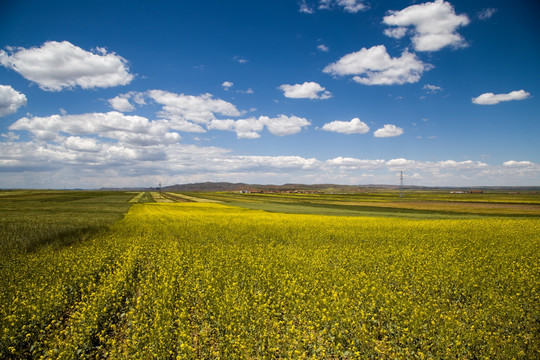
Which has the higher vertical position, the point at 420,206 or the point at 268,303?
the point at 268,303

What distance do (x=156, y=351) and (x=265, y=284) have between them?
15.3ft

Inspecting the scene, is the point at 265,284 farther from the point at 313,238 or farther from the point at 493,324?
the point at 313,238

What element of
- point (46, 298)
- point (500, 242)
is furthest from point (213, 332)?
point (500, 242)

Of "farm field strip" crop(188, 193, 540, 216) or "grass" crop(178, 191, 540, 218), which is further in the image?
"farm field strip" crop(188, 193, 540, 216)

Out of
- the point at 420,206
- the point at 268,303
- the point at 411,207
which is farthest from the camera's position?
the point at 420,206

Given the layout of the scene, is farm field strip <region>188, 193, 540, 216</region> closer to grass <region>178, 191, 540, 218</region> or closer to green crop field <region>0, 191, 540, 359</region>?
grass <region>178, 191, 540, 218</region>

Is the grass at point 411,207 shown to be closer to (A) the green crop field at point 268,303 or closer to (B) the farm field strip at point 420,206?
(B) the farm field strip at point 420,206

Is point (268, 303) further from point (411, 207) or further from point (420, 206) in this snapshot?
point (420, 206)

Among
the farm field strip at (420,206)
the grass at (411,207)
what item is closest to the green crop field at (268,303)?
the grass at (411,207)

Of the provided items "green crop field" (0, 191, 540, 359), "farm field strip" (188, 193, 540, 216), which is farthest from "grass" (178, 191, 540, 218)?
"green crop field" (0, 191, 540, 359)

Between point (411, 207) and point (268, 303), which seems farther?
point (411, 207)

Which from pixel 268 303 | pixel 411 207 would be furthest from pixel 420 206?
pixel 268 303

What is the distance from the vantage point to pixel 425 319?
6.93 meters

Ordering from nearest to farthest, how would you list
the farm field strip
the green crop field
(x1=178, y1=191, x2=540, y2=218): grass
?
1. the green crop field
2. (x1=178, y1=191, x2=540, y2=218): grass
3. the farm field strip
